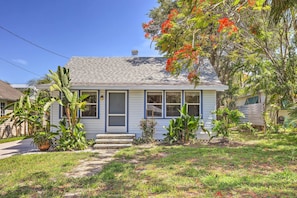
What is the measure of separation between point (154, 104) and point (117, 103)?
194 cm

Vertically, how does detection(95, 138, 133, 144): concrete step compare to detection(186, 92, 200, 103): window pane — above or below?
below

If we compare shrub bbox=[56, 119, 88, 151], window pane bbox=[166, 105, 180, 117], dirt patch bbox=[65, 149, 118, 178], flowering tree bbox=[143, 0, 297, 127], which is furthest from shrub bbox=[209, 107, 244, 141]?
shrub bbox=[56, 119, 88, 151]

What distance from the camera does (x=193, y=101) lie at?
10586 mm

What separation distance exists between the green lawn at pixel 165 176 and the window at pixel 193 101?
11.3 ft

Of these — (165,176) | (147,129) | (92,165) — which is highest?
(147,129)

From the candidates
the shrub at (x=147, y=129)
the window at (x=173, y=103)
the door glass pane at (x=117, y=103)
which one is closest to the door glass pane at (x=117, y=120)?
the door glass pane at (x=117, y=103)

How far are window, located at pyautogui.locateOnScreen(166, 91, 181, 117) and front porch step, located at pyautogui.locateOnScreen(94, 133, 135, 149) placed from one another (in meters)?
2.32

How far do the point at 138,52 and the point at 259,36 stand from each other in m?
8.12

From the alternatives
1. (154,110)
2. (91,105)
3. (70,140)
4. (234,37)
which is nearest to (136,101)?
(154,110)

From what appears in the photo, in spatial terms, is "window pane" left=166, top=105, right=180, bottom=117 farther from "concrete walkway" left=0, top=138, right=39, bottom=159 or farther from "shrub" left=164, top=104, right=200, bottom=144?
"concrete walkway" left=0, top=138, right=39, bottom=159

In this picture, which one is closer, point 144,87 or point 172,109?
point 144,87

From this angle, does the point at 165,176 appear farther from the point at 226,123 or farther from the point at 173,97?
the point at 173,97

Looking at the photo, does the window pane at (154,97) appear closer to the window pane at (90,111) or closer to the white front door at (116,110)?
the white front door at (116,110)

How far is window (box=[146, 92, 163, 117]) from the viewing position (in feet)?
34.6
